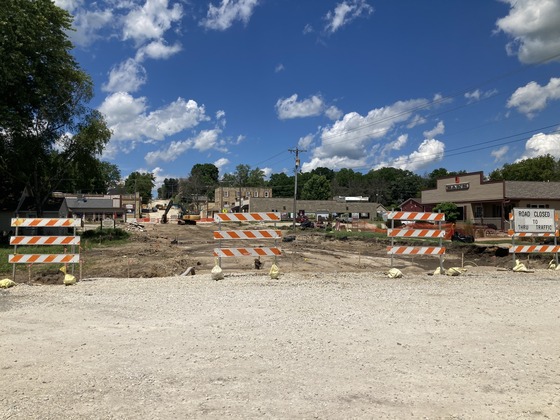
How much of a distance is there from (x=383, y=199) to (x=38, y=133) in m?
118

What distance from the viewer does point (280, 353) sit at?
5.68m

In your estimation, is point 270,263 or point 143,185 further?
point 143,185

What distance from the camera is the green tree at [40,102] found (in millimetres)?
28547

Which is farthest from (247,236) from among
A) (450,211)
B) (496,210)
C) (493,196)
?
(496,210)

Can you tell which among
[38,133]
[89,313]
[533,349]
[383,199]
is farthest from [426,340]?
[383,199]

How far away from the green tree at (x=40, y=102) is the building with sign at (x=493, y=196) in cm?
3984

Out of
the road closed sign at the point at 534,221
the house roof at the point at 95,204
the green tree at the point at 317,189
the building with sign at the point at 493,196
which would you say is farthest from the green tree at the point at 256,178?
the road closed sign at the point at 534,221

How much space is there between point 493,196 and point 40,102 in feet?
146

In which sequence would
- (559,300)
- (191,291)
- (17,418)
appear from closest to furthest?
(17,418) → (559,300) → (191,291)

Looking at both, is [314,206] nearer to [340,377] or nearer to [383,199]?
[383,199]

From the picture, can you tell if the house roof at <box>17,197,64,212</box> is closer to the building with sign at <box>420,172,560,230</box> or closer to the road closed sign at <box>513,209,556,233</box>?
the road closed sign at <box>513,209,556,233</box>

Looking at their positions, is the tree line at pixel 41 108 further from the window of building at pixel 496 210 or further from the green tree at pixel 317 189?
the green tree at pixel 317 189

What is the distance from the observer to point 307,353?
568 cm

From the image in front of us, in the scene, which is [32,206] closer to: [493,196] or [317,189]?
[493,196]
